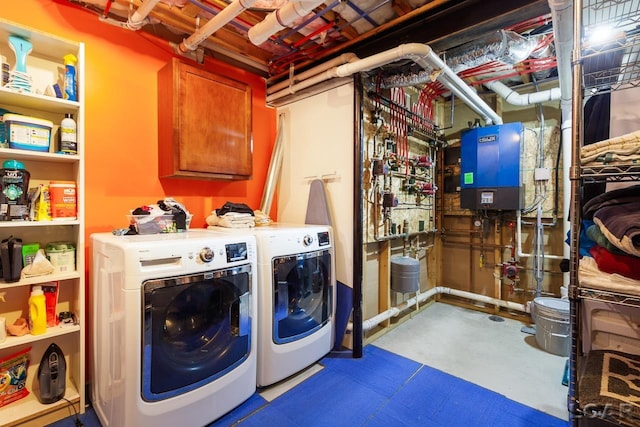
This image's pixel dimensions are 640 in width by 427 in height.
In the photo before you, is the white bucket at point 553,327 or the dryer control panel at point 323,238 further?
the white bucket at point 553,327

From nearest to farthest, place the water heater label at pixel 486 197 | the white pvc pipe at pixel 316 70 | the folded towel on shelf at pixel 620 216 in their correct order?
the folded towel on shelf at pixel 620 216 → the white pvc pipe at pixel 316 70 → the water heater label at pixel 486 197

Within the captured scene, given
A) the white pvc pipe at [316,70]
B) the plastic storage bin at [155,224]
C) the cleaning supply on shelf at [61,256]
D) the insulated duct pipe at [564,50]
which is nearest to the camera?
the insulated duct pipe at [564,50]

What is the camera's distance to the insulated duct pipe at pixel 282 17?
1591 millimetres

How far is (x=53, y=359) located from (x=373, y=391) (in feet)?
6.64

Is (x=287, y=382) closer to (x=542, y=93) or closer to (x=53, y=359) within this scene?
(x=53, y=359)

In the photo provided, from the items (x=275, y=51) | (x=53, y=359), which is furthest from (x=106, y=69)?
(x=53, y=359)

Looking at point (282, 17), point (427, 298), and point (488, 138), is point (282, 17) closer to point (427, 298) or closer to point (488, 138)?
point (488, 138)

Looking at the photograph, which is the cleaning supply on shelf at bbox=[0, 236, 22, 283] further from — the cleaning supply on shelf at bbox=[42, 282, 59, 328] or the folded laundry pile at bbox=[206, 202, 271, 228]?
the folded laundry pile at bbox=[206, 202, 271, 228]

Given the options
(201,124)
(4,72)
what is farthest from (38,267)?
(201,124)

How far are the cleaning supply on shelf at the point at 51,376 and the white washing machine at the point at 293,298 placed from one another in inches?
45.6

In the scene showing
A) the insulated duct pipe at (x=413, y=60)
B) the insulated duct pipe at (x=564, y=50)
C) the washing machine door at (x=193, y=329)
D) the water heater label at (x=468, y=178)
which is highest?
the insulated duct pipe at (x=413, y=60)

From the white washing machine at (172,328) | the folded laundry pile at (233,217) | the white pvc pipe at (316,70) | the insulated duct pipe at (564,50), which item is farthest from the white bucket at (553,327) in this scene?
the white pvc pipe at (316,70)

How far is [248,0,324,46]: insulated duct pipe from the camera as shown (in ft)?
5.22

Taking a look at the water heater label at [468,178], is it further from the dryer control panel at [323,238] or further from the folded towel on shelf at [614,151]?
the folded towel on shelf at [614,151]
